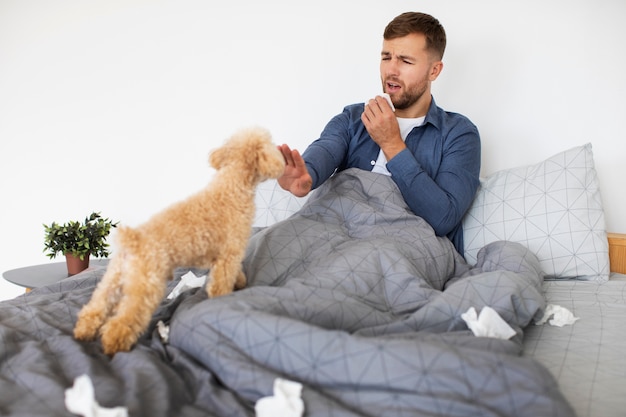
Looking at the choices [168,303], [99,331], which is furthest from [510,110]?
[99,331]

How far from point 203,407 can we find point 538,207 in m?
1.46

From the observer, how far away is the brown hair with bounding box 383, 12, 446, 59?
203cm

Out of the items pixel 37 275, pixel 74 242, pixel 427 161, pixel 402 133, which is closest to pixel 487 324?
pixel 427 161

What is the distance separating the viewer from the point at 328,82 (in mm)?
2578

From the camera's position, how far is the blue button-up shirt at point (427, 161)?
180 centimetres

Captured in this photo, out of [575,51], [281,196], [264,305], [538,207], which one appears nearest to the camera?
[264,305]

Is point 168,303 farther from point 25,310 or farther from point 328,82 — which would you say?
point 328,82

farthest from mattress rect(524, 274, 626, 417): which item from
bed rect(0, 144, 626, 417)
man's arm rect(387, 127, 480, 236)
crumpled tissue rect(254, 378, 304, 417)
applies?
crumpled tissue rect(254, 378, 304, 417)

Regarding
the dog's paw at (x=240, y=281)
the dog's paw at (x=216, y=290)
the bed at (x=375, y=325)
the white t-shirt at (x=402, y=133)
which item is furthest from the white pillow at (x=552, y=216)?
the dog's paw at (x=216, y=290)

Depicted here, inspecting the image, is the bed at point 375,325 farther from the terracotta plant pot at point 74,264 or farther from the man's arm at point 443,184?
the terracotta plant pot at point 74,264

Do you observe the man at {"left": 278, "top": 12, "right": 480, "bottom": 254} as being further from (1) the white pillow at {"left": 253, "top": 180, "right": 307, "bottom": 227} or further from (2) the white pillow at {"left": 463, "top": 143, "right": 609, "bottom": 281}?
(1) the white pillow at {"left": 253, "top": 180, "right": 307, "bottom": 227}

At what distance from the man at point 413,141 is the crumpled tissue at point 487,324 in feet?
2.09

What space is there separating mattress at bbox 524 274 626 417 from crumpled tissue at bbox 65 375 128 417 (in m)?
0.82

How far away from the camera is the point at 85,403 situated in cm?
81
